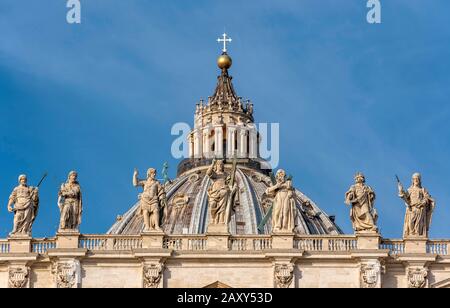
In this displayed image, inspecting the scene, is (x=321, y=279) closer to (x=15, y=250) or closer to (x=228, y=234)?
(x=228, y=234)

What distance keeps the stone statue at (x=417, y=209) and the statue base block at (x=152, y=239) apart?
10633 mm

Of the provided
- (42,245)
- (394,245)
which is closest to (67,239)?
(42,245)

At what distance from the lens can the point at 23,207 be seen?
276 ft

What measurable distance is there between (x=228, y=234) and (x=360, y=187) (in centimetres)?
613

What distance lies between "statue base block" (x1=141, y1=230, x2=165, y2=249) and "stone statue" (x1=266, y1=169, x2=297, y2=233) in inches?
195

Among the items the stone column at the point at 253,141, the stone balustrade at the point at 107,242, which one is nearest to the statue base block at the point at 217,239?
the stone balustrade at the point at 107,242

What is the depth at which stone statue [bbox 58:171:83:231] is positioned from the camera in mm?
83688

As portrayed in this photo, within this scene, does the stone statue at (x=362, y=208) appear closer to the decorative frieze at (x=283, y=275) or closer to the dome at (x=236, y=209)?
the decorative frieze at (x=283, y=275)

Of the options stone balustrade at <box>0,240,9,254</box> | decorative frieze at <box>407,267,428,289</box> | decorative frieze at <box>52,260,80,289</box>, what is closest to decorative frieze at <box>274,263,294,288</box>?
decorative frieze at <box>407,267,428,289</box>

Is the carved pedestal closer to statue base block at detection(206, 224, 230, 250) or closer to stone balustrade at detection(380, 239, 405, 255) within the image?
stone balustrade at detection(380, 239, 405, 255)

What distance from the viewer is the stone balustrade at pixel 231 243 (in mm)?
83500
